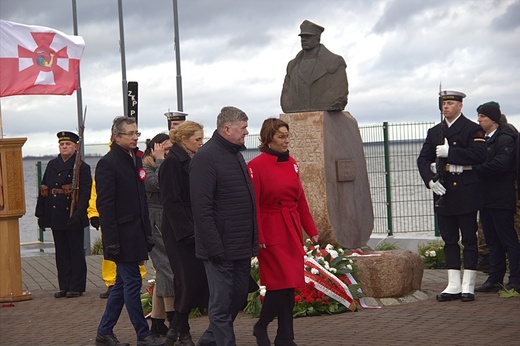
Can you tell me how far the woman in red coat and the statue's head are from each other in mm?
4152

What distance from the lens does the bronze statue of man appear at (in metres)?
12.7

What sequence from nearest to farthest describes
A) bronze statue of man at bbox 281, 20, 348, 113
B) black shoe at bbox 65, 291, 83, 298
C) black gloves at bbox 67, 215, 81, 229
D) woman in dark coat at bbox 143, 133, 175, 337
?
woman in dark coat at bbox 143, 133, 175, 337, bronze statue of man at bbox 281, 20, 348, 113, black gloves at bbox 67, 215, 81, 229, black shoe at bbox 65, 291, 83, 298

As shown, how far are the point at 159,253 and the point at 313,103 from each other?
358 centimetres

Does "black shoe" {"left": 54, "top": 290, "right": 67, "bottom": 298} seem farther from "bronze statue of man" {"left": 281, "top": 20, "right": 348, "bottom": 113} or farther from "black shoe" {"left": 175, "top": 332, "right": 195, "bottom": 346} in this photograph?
"black shoe" {"left": 175, "top": 332, "right": 195, "bottom": 346}

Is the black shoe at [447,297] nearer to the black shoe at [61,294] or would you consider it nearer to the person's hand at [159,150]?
the person's hand at [159,150]

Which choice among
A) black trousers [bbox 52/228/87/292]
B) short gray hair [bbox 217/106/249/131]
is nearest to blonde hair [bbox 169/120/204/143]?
short gray hair [bbox 217/106/249/131]

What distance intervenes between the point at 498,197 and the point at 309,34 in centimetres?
304

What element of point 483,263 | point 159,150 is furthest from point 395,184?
point 159,150

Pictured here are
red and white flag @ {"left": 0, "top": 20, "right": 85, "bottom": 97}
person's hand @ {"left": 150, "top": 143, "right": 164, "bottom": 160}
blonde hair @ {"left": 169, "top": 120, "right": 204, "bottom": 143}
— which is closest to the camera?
blonde hair @ {"left": 169, "top": 120, "right": 204, "bottom": 143}

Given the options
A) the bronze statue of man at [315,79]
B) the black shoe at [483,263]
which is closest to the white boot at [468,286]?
the black shoe at [483,263]

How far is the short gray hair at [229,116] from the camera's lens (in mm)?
8336

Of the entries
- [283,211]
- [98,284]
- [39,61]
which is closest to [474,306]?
[283,211]

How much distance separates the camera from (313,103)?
1279 cm

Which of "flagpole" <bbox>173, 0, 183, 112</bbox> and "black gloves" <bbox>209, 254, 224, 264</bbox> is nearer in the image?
"black gloves" <bbox>209, 254, 224, 264</bbox>
